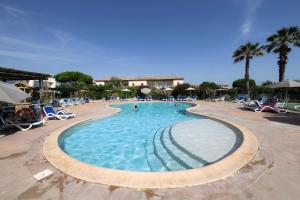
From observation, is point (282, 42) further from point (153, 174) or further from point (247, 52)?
point (153, 174)

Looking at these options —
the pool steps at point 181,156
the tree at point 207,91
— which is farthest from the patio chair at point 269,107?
the tree at point 207,91

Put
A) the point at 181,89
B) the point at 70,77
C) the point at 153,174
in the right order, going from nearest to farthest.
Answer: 1. the point at 153,174
2. the point at 181,89
3. the point at 70,77

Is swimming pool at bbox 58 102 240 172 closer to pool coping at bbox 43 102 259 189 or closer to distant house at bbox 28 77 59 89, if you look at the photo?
pool coping at bbox 43 102 259 189

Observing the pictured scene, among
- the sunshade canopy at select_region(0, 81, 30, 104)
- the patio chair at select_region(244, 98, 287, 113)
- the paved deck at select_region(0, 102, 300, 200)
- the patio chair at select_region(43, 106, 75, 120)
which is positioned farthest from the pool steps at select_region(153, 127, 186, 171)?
the patio chair at select_region(244, 98, 287, 113)

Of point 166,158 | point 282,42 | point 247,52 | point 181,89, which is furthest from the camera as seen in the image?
point 181,89

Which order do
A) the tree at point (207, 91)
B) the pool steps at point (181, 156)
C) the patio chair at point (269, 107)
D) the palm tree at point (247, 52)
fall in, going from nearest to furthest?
the pool steps at point (181, 156) < the patio chair at point (269, 107) < the palm tree at point (247, 52) < the tree at point (207, 91)

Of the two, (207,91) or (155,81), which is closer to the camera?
(207,91)

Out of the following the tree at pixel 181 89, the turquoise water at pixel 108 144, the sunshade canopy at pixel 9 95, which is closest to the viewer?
the turquoise water at pixel 108 144

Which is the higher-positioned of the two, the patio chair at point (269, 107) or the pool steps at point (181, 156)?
the patio chair at point (269, 107)

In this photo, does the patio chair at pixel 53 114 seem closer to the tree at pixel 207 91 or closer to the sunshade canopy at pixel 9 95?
the sunshade canopy at pixel 9 95

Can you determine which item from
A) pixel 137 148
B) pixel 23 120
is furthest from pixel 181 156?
pixel 23 120

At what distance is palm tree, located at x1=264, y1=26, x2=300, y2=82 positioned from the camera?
1772 cm

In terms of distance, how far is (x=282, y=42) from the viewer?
1848 cm

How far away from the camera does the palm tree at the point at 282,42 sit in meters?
17.7
